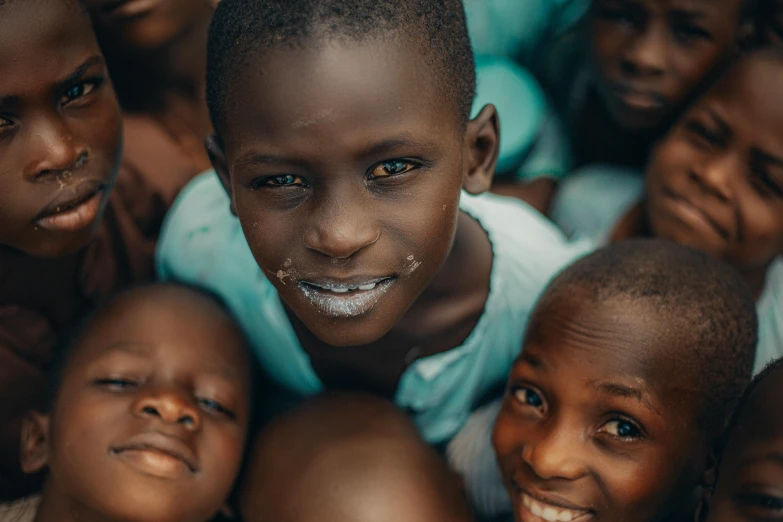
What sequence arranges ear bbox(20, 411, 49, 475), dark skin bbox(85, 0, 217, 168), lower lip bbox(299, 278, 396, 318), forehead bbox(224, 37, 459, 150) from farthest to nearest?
dark skin bbox(85, 0, 217, 168)
ear bbox(20, 411, 49, 475)
lower lip bbox(299, 278, 396, 318)
forehead bbox(224, 37, 459, 150)

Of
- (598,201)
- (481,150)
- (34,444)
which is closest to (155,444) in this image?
(34,444)

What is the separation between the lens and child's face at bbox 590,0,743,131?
51.5 inches

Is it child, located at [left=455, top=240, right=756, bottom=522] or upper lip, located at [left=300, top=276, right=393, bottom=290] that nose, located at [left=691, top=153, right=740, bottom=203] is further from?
upper lip, located at [left=300, top=276, right=393, bottom=290]

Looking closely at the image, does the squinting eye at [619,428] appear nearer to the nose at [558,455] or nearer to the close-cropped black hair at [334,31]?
the nose at [558,455]

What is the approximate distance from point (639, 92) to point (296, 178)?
0.73 metres

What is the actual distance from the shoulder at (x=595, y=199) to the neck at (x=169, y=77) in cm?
69

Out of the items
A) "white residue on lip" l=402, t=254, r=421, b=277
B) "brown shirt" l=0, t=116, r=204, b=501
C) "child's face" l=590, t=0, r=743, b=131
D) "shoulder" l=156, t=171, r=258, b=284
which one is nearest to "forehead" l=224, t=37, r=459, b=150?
"white residue on lip" l=402, t=254, r=421, b=277

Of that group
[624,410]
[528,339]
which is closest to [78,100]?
[528,339]

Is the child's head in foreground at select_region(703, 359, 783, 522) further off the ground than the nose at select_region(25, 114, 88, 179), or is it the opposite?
the nose at select_region(25, 114, 88, 179)

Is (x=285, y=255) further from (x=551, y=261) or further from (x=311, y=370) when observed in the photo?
(x=551, y=261)

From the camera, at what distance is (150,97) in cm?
150

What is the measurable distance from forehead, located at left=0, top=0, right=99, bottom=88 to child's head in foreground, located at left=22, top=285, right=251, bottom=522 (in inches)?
14.4

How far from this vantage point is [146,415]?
1.09 metres

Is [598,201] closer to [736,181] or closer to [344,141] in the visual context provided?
[736,181]
